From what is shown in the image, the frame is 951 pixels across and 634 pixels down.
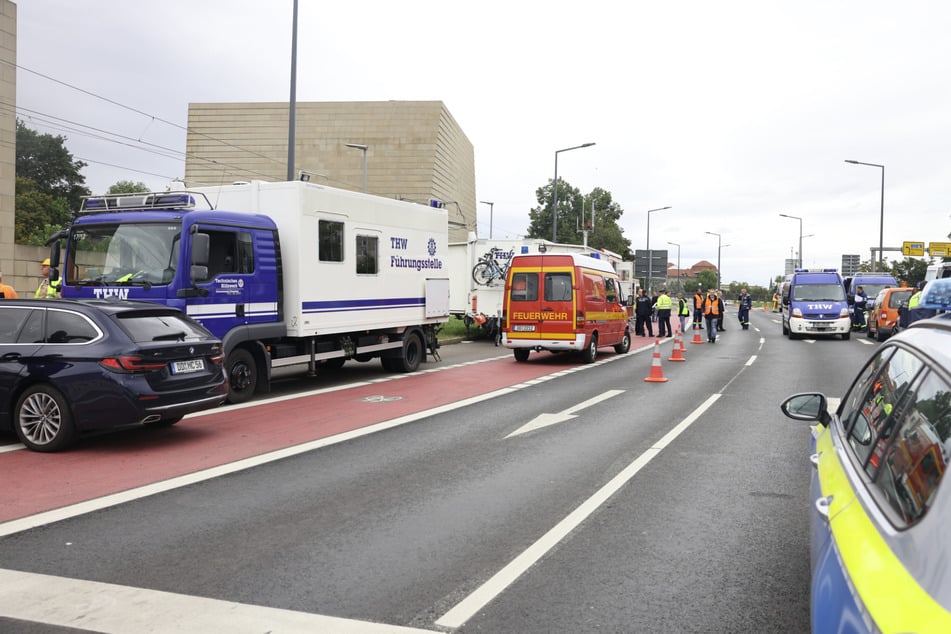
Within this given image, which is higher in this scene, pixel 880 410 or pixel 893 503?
pixel 880 410

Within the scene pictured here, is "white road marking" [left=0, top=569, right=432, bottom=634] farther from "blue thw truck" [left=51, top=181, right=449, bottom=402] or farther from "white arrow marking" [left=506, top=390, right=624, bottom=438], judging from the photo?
"blue thw truck" [left=51, top=181, right=449, bottom=402]

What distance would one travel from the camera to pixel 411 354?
15.4 metres

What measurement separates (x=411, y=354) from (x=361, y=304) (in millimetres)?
2506

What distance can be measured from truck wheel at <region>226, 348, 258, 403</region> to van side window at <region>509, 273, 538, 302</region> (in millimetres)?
7539

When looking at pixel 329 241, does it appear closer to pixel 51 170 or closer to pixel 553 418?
pixel 553 418

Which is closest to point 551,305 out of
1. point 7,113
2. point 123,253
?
point 123,253

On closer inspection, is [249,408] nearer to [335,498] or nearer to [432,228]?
[335,498]

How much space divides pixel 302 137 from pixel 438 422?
6978 centimetres

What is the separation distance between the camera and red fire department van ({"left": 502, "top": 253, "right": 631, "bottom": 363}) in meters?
16.9

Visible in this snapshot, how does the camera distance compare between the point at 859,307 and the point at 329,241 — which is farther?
the point at 859,307

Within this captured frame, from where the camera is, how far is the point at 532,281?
675 inches

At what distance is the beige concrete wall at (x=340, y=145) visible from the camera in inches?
2776

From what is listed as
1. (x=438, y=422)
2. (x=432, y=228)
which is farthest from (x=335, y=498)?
(x=432, y=228)

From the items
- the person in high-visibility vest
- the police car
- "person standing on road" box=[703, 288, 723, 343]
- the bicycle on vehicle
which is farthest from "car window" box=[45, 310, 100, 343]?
"person standing on road" box=[703, 288, 723, 343]
